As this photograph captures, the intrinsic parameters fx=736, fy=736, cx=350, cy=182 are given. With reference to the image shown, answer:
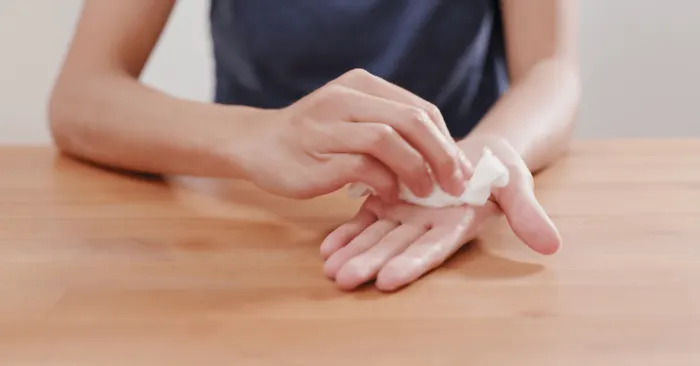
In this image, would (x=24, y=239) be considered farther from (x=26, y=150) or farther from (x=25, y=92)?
(x=25, y=92)

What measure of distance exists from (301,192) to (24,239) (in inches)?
8.0

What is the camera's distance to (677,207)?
1.90ft

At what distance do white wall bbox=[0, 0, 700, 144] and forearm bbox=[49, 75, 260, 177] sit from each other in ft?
1.82

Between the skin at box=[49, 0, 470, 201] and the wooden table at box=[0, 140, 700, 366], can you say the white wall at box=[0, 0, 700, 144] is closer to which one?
the skin at box=[49, 0, 470, 201]

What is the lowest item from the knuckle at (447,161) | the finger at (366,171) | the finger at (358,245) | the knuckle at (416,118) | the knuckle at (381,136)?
the finger at (358,245)

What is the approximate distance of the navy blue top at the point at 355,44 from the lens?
87cm

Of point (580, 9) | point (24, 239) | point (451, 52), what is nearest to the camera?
point (24, 239)

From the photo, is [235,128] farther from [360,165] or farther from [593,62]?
[593,62]

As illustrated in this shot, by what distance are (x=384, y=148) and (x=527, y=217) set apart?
4.1 inches

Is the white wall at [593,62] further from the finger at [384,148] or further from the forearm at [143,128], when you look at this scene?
the finger at [384,148]

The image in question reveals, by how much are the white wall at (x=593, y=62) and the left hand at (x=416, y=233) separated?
35.1 inches

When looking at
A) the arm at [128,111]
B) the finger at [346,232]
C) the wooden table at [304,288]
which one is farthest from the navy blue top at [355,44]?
the finger at [346,232]

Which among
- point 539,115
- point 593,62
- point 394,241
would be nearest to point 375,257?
point 394,241

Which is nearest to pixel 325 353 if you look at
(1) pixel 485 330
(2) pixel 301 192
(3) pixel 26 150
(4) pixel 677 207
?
(1) pixel 485 330
